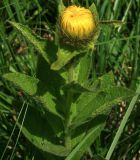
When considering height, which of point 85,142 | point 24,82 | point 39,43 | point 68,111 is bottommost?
point 85,142

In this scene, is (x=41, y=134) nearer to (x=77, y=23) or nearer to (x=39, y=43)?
(x=39, y=43)

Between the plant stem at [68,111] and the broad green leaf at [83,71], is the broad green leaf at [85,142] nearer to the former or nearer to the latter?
the plant stem at [68,111]

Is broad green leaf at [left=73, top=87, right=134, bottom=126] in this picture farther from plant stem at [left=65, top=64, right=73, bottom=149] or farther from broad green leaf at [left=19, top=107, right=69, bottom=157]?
broad green leaf at [left=19, top=107, right=69, bottom=157]

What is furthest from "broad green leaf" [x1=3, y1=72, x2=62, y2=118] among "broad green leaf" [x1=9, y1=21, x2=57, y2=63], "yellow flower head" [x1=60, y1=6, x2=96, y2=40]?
"yellow flower head" [x1=60, y1=6, x2=96, y2=40]

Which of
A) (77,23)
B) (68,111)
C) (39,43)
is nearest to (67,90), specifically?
(68,111)

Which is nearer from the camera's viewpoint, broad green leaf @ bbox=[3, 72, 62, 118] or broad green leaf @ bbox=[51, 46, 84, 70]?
broad green leaf @ bbox=[51, 46, 84, 70]

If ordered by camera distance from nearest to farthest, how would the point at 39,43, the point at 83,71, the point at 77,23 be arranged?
the point at 77,23
the point at 39,43
the point at 83,71

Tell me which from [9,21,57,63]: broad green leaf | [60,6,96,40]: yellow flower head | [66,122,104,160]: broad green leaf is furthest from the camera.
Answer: [66,122,104,160]: broad green leaf
